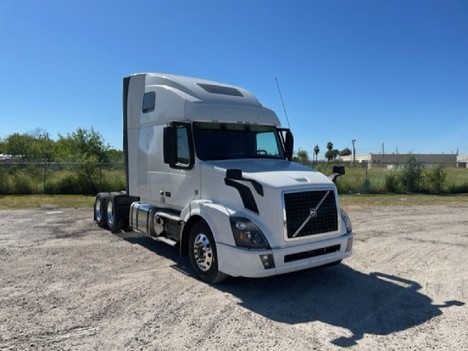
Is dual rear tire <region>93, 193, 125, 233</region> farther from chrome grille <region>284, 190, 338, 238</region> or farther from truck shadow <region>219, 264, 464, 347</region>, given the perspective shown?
chrome grille <region>284, 190, 338, 238</region>

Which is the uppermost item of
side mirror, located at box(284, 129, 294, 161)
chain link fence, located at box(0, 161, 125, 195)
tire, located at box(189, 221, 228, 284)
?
side mirror, located at box(284, 129, 294, 161)

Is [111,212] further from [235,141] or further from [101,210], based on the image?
[235,141]

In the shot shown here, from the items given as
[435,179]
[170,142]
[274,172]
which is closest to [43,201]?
[170,142]

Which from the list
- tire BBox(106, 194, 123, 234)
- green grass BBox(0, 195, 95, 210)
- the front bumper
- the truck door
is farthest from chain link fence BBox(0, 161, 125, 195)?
the front bumper

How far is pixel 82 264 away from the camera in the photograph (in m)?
7.16

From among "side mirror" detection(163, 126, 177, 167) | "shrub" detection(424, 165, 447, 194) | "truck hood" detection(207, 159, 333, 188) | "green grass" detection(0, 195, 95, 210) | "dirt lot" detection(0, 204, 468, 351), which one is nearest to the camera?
"dirt lot" detection(0, 204, 468, 351)

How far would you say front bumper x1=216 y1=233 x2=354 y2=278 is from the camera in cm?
534

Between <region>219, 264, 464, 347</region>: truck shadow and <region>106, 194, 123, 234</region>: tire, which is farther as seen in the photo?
<region>106, 194, 123, 234</region>: tire

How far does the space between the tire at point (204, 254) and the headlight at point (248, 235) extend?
22.8 inches

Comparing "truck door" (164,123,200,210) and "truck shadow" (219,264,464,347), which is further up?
"truck door" (164,123,200,210)

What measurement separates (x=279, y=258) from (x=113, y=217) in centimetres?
559

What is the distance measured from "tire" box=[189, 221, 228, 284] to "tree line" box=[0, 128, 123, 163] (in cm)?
1546

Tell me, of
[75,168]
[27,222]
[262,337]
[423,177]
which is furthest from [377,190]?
[262,337]

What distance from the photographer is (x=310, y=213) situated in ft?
19.0
